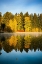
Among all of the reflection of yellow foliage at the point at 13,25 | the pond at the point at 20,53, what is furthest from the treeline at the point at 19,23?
the pond at the point at 20,53

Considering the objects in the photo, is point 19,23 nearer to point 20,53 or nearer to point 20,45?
point 20,45

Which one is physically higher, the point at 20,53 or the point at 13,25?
the point at 13,25

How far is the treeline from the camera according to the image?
70.5 m

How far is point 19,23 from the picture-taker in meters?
77.6

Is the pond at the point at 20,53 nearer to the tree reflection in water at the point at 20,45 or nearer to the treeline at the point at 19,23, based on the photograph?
the tree reflection in water at the point at 20,45

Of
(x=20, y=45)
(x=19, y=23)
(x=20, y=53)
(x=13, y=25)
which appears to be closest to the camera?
(x=20, y=53)

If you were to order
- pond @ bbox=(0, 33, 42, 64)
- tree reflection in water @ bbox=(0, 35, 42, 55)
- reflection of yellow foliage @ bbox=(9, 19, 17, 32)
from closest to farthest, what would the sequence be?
pond @ bbox=(0, 33, 42, 64), tree reflection in water @ bbox=(0, 35, 42, 55), reflection of yellow foliage @ bbox=(9, 19, 17, 32)

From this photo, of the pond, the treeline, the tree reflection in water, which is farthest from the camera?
the treeline

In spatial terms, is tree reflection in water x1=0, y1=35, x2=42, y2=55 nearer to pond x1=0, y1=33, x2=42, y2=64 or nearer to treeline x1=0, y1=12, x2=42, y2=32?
pond x1=0, y1=33, x2=42, y2=64

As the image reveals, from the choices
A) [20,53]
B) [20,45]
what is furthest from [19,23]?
[20,53]

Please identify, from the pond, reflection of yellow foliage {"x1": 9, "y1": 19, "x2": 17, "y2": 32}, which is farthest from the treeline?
the pond

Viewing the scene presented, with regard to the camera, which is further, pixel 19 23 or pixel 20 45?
pixel 19 23

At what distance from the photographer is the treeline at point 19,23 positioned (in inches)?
2776

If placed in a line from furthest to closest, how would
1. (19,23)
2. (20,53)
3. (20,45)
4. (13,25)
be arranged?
(19,23), (13,25), (20,45), (20,53)
